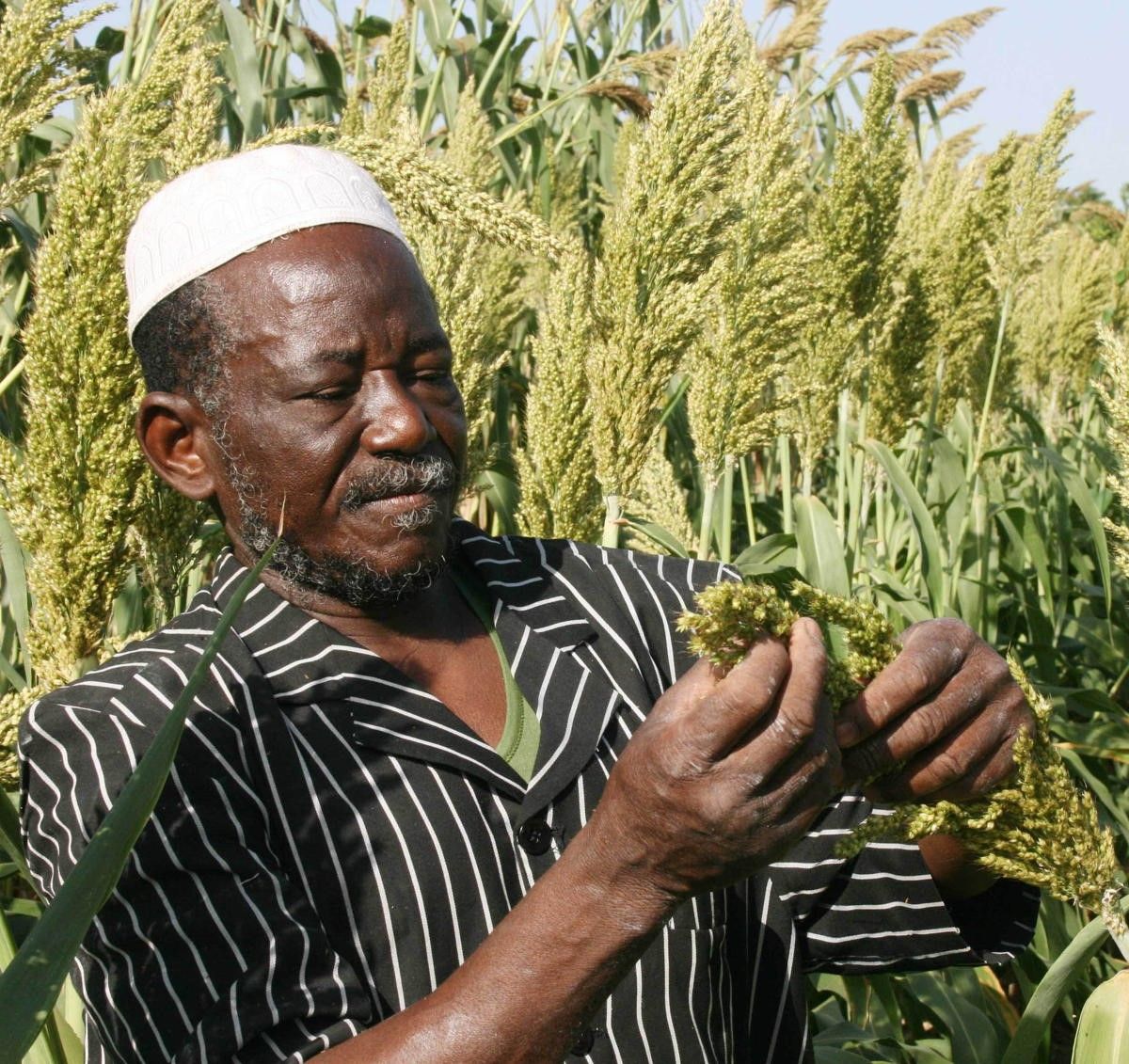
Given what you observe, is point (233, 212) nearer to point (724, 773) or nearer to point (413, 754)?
point (413, 754)

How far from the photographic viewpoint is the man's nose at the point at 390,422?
1681 mm

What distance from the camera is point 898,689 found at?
3.64ft

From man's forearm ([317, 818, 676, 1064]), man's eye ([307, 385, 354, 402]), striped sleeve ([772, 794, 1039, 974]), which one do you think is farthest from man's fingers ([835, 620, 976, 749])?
man's eye ([307, 385, 354, 402])

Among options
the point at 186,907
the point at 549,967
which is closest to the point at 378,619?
the point at 186,907

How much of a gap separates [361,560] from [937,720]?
800 millimetres

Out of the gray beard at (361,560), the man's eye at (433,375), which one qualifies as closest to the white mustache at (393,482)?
the gray beard at (361,560)

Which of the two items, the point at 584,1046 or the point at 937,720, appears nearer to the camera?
the point at 937,720

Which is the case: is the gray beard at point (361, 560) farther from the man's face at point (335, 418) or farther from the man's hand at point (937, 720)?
the man's hand at point (937, 720)

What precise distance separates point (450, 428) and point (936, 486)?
9.00ft

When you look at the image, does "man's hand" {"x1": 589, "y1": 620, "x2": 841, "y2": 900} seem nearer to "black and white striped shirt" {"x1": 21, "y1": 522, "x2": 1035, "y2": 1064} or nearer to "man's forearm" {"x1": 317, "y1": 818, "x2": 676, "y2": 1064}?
"man's forearm" {"x1": 317, "y1": 818, "x2": 676, "y2": 1064}

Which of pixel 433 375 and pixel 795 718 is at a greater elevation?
pixel 433 375

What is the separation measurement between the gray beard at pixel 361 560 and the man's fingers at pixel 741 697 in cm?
72

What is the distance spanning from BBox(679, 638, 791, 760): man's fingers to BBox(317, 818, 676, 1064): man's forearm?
173 mm

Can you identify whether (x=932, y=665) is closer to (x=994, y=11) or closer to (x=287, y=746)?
(x=287, y=746)
